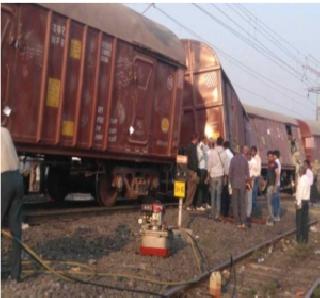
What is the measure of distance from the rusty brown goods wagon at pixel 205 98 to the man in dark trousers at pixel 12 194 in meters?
10.7

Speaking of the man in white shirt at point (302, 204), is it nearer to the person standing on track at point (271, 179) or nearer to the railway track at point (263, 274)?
the railway track at point (263, 274)

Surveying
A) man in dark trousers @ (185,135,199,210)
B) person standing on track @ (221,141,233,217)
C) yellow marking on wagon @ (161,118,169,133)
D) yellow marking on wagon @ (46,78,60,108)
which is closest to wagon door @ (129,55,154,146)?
yellow marking on wagon @ (161,118,169,133)

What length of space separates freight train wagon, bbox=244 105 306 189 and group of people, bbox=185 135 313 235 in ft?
24.2

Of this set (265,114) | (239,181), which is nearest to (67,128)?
(239,181)

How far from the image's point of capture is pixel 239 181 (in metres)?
12.1

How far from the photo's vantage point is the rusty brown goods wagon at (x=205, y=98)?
52.9 ft

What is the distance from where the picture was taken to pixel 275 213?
15.0m

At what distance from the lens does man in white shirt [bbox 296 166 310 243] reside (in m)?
11.6

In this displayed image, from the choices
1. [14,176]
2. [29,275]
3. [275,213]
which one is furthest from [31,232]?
[275,213]

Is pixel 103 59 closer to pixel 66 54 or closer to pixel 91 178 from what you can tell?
pixel 66 54

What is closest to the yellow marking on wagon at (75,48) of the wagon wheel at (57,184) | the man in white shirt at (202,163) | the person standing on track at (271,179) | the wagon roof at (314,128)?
the wagon wheel at (57,184)

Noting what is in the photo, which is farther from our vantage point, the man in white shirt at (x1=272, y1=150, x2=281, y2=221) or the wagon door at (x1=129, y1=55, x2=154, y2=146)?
the man in white shirt at (x1=272, y1=150, x2=281, y2=221)

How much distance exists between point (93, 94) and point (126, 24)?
195cm

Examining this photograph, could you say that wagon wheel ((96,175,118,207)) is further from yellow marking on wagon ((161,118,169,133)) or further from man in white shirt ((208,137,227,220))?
man in white shirt ((208,137,227,220))
